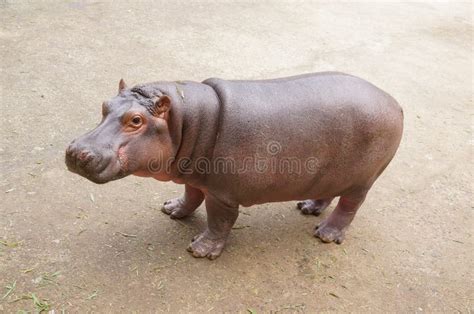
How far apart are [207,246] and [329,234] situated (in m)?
0.83

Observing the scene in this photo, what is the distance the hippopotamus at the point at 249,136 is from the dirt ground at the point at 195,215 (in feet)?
1.52

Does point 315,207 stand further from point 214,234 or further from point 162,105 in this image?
point 162,105

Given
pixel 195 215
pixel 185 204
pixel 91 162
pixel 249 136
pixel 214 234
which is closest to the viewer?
pixel 91 162

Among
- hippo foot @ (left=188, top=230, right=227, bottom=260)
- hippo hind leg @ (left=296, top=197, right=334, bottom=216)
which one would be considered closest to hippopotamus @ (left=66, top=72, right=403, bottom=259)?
hippo foot @ (left=188, top=230, right=227, bottom=260)

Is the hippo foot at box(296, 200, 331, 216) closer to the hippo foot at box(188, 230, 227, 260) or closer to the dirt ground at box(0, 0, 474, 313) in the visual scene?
the dirt ground at box(0, 0, 474, 313)

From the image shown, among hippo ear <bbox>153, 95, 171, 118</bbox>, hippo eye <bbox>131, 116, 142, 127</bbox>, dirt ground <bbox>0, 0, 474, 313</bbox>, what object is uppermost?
hippo ear <bbox>153, 95, 171, 118</bbox>

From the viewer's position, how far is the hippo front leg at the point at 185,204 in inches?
118

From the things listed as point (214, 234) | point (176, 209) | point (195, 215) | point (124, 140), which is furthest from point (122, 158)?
point (195, 215)

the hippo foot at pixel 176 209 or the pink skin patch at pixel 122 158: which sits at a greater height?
the pink skin patch at pixel 122 158

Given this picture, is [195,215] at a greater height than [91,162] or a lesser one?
lesser

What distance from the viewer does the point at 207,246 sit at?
2.84 m

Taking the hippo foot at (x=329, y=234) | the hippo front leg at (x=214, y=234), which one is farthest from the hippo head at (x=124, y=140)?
the hippo foot at (x=329, y=234)

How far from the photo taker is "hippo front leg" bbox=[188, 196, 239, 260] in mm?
2719

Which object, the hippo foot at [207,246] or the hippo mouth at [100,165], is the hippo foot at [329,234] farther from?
the hippo mouth at [100,165]
